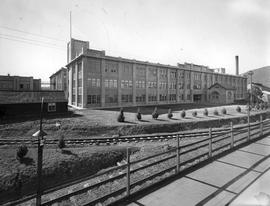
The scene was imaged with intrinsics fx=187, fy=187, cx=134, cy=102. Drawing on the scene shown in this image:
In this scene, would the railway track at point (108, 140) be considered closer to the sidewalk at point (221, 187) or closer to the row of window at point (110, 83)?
the sidewalk at point (221, 187)

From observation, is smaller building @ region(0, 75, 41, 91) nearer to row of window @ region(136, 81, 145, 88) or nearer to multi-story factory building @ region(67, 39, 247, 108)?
multi-story factory building @ region(67, 39, 247, 108)

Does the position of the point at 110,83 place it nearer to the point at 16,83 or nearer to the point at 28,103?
the point at 28,103

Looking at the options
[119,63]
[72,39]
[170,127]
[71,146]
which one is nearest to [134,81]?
[119,63]

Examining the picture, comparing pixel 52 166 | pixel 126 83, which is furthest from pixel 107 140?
pixel 126 83

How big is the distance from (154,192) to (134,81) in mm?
40361

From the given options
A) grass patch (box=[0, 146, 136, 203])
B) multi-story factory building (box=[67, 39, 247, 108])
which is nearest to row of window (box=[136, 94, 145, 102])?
multi-story factory building (box=[67, 39, 247, 108])

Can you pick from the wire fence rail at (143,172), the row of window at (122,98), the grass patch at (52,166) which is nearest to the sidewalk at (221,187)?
the wire fence rail at (143,172)

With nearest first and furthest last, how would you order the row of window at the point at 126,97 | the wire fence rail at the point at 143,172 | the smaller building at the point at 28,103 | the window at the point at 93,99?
the wire fence rail at the point at 143,172 < the smaller building at the point at 28,103 < the window at the point at 93,99 < the row of window at the point at 126,97

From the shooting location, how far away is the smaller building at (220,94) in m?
58.6

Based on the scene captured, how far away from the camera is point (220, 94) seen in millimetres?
59344

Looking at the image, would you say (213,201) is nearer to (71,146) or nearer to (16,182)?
(16,182)

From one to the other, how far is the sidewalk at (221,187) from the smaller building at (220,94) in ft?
184

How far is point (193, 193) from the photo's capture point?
5043 mm

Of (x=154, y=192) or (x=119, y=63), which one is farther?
(x=119, y=63)
